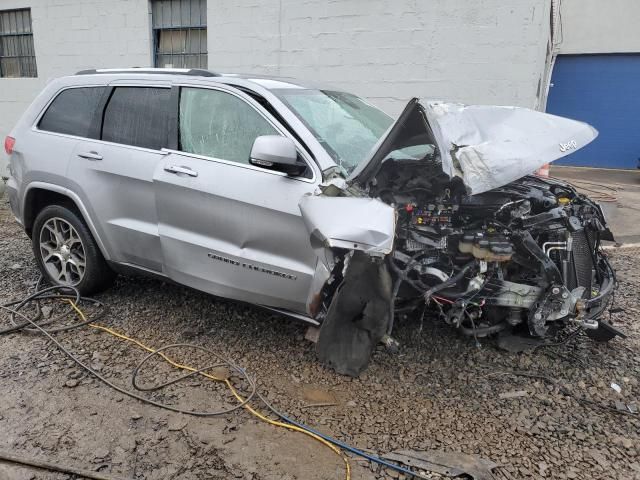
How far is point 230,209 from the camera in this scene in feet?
11.1

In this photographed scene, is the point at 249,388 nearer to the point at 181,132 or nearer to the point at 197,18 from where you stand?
the point at 181,132

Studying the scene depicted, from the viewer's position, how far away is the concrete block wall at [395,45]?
655 centimetres

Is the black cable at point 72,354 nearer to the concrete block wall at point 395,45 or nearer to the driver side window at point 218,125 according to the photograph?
the driver side window at point 218,125

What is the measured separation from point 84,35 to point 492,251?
29.5 feet

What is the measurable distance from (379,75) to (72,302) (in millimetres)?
5084

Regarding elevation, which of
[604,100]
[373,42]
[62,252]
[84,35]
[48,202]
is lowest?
[62,252]

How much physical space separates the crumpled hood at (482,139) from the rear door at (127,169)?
5.26 ft

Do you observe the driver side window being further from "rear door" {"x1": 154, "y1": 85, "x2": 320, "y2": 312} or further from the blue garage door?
the blue garage door

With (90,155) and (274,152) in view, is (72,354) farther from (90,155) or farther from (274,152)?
(274,152)

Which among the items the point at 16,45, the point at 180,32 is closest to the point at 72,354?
the point at 180,32

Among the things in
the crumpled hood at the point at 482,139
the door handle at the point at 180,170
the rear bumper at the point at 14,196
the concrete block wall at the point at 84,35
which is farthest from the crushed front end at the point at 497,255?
the concrete block wall at the point at 84,35

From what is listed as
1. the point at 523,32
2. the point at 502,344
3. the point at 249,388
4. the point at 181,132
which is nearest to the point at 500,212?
the point at 502,344

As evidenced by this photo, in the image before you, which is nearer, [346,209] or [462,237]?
[346,209]

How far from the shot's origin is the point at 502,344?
3551 millimetres
